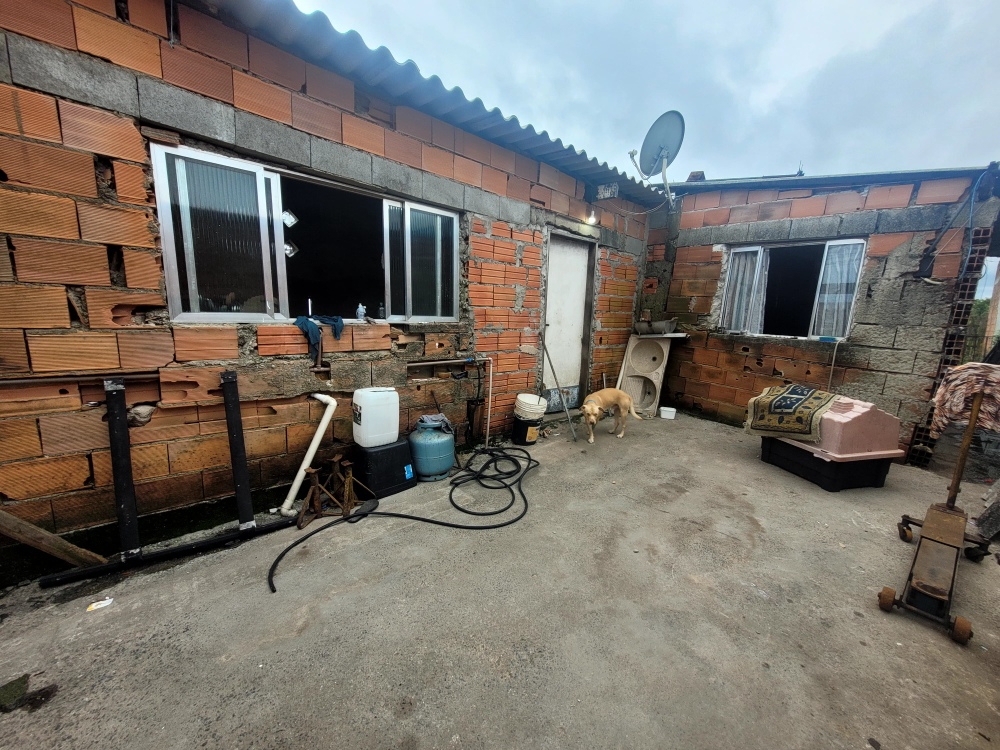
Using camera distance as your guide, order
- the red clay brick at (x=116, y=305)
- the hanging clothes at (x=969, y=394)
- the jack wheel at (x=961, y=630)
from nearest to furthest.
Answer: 1. the jack wheel at (x=961, y=630)
2. the red clay brick at (x=116, y=305)
3. the hanging clothes at (x=969, y=394)

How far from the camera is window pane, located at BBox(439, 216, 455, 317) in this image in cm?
376

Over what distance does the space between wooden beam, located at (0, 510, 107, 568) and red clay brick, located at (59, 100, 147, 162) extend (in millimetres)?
2082

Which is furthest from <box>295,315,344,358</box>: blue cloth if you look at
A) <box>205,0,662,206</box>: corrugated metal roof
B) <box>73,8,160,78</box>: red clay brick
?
<box>205,0,662,206</box>: corrugated metal roof

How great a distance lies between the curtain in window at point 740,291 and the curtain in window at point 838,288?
69 centimetres

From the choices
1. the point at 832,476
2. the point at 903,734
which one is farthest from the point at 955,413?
the point at 903,734

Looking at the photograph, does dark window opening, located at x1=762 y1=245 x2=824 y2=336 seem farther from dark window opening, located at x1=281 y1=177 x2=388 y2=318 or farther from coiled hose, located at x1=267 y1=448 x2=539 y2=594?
dark window opening, located at x1=281 y1=177 x2=388 y2=318

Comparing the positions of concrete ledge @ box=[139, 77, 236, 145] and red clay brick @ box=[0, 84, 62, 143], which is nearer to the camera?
red clay brick @ box=[0, 84, 62, 143]

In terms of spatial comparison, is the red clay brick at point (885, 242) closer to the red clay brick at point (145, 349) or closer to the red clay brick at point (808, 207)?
the red clay brick at point (808, 207)

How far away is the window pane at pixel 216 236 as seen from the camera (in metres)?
2.45

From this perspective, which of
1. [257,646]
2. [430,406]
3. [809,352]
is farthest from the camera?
[809,352]

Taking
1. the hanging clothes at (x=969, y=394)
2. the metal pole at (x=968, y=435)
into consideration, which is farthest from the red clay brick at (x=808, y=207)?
the metal pole at (x=968, y=435)

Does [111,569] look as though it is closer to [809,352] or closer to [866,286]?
[809,352]

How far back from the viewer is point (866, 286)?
167 inches

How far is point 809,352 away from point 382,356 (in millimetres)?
5366
